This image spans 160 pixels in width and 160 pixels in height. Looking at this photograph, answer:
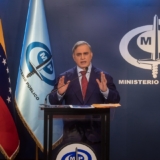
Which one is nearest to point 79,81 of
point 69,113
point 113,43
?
point 113,43

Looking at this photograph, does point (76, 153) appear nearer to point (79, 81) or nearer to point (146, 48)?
point (79, 81)

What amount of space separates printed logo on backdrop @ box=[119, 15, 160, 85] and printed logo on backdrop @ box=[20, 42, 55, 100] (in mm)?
1107

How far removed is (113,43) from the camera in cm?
427

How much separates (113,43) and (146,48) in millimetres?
475

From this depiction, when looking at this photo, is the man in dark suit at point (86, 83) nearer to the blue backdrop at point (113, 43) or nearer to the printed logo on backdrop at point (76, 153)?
the blue backdrop at point (113, 43)

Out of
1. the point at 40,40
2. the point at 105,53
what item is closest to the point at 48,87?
the point at 40,40

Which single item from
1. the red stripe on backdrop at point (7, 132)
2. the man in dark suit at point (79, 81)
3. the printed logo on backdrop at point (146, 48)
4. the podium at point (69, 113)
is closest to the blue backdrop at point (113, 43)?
the printed logo on backdrop at point (146, 48)

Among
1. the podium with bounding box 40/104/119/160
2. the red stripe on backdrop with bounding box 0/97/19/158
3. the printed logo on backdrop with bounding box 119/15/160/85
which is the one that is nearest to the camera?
the podium with bounding box 40/104/119/160

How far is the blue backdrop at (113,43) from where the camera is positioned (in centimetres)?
425

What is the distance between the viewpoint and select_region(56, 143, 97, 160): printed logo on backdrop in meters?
2.72

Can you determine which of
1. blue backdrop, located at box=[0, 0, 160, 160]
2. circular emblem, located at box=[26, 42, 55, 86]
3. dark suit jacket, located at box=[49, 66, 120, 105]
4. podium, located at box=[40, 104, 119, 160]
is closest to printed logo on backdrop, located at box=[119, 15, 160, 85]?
blue backdrop, located at box=[0, 0, 160, 160]

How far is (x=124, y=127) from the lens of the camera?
14.0 feet

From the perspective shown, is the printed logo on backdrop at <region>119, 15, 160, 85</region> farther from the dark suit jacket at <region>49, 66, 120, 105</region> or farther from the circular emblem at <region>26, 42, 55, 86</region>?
the circular emblem at <region>26, 42, 55, 86</region>

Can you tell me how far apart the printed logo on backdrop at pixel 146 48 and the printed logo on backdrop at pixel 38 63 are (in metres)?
1.11
